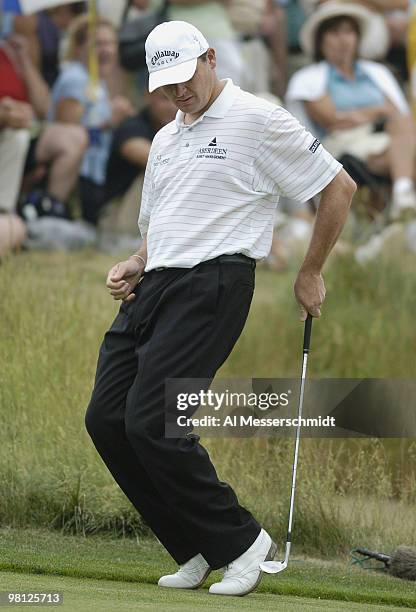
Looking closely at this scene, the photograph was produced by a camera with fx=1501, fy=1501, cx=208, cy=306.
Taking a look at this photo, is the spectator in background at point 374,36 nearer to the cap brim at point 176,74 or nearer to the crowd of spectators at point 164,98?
the crowd of spectators at point 164,98

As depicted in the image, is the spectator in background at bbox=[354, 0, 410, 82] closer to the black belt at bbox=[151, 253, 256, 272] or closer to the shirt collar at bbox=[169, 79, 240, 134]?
the shirt collar at bbox=[169, 79, 240, 134]

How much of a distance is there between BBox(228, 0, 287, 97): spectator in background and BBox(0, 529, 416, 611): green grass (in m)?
8.34

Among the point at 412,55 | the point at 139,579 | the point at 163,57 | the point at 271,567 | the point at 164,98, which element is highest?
the point at 412,55

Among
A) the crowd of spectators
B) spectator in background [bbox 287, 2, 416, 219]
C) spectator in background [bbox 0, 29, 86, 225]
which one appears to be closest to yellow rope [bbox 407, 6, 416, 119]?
the crowd of spectators

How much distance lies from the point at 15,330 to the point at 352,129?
7141mm

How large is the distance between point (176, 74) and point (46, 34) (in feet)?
30.1

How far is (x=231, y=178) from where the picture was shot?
220 inches

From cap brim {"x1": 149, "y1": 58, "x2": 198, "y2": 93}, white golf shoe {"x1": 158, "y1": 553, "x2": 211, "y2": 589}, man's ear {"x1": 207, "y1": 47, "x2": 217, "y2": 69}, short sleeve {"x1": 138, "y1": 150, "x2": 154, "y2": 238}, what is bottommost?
white golf shoe {"x1": 158, "y1": 553, "x2": 211, "y2": 589}

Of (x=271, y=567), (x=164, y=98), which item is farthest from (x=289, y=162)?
(x=164, y=98)

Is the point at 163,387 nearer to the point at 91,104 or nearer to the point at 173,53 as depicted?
the point at 173,53

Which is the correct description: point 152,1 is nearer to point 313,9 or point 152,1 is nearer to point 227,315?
point 313,9

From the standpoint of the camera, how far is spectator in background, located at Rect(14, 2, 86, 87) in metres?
14.4

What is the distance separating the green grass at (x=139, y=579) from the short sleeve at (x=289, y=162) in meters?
1.55

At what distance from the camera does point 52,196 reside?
14312 mm
